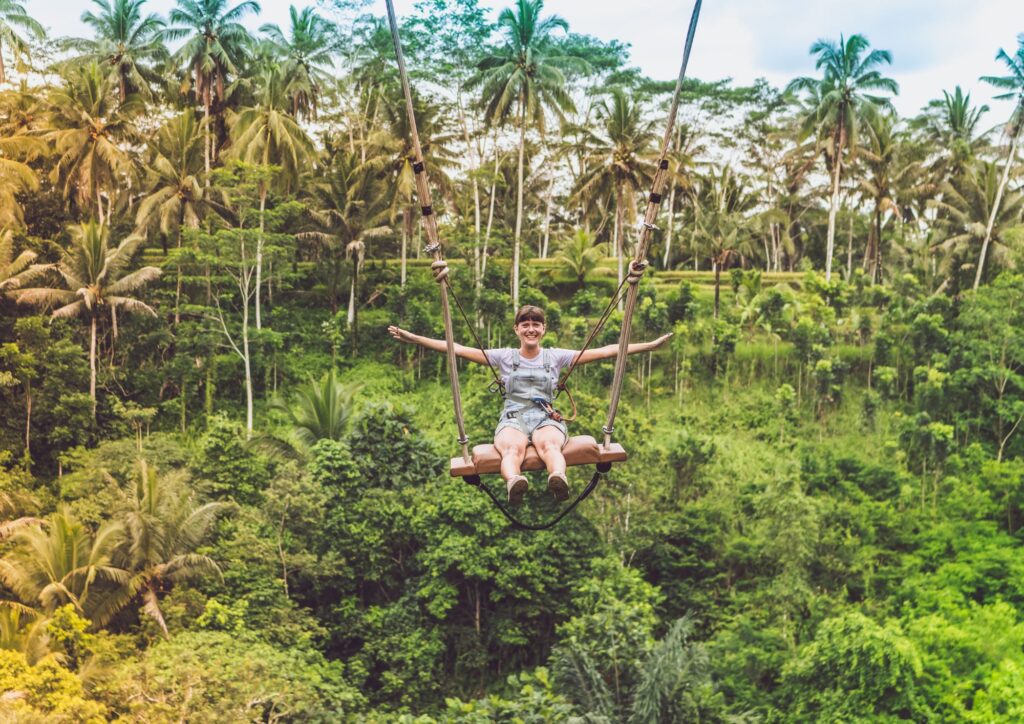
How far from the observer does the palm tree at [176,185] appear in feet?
82.7

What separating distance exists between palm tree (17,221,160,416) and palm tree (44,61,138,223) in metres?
2.74

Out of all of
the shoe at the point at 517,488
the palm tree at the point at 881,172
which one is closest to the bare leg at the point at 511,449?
the shoe at the point at 517,488

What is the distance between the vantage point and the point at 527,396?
5.42 metres

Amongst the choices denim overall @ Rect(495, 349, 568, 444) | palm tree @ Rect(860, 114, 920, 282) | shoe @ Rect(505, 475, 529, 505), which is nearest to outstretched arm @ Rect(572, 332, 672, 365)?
denim overall @ Rect(495, 349, 568, 444)

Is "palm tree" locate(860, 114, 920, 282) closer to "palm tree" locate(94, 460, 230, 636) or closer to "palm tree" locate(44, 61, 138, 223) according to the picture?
"palm tree" locate(44, 61, 138, 223)

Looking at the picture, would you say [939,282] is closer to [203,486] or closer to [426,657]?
[426,657]

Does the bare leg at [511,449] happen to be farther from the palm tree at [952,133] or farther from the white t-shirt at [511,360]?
the palm tree at [952,133]

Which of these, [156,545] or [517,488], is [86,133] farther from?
[517,488]

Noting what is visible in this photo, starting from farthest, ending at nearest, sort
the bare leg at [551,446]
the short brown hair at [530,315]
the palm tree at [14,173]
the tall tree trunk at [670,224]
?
the tall tree trunk at [670,224]
the palm tree at [14,173]
the short brown hair at [530,315]
the bare leg at [551,446]

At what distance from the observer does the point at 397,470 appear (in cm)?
1830

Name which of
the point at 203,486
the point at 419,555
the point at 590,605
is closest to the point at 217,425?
the point at 203,486

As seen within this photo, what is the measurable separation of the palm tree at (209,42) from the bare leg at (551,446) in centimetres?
2593

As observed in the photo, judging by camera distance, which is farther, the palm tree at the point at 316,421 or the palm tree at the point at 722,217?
the palm tree at the point at 722,217

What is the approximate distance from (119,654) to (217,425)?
5607 mm
